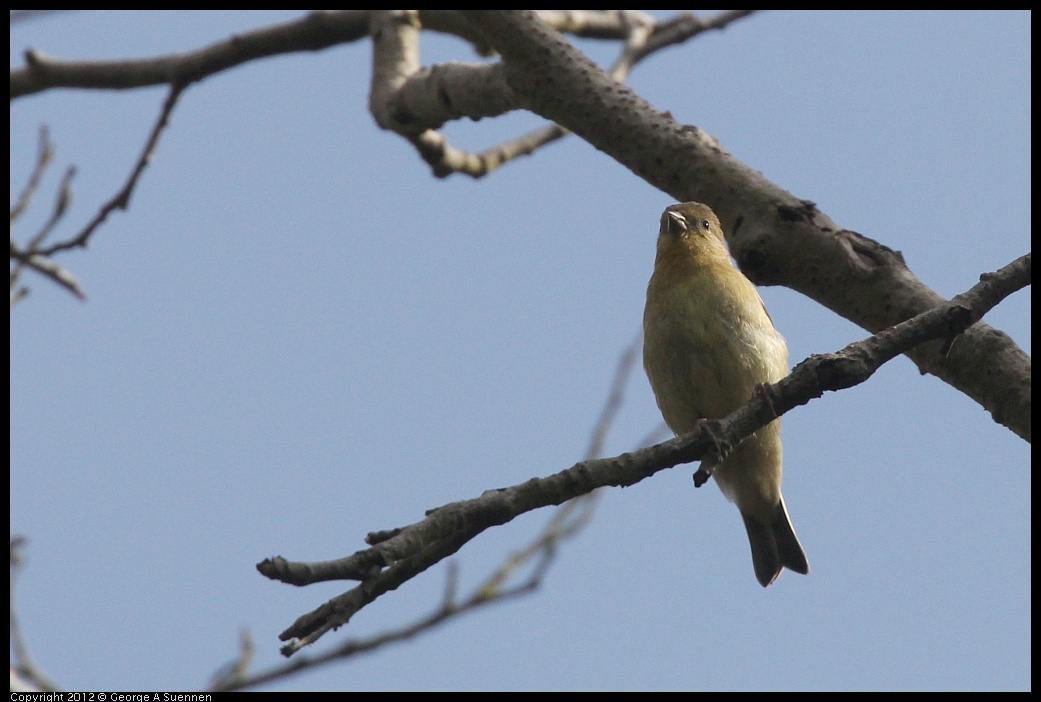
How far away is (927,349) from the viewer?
4.02 meters

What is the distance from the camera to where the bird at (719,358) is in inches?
202

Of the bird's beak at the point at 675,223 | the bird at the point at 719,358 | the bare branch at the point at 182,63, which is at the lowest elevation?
the bird at the point at 719,358

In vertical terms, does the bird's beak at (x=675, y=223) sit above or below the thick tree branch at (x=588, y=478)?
above

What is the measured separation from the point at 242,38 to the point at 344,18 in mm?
718

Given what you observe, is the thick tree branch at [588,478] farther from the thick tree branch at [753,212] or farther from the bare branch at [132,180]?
the bare branch at [132,180]

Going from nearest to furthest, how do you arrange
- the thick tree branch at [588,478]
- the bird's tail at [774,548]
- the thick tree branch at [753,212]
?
the thick tree branch at [588,478], the thick tree branch at [753,212], the bird's tail at [774,548]

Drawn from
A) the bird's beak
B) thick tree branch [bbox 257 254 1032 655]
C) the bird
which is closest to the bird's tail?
the bird

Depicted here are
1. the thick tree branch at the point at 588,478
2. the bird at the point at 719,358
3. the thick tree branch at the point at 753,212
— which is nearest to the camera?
the thick tree branch at the point at 588,478

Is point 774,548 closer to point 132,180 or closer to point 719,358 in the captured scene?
point 719,358

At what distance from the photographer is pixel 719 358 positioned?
201 inches

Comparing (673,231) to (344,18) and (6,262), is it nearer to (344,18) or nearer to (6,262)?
(344,18)

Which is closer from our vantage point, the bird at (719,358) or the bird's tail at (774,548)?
the bird at (719,358)

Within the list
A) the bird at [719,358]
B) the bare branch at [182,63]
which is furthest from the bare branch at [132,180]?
the bird at [719,358]

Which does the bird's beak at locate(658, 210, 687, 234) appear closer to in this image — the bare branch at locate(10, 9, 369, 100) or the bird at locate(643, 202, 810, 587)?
the bird at locate(643, 202, 810, 587)
